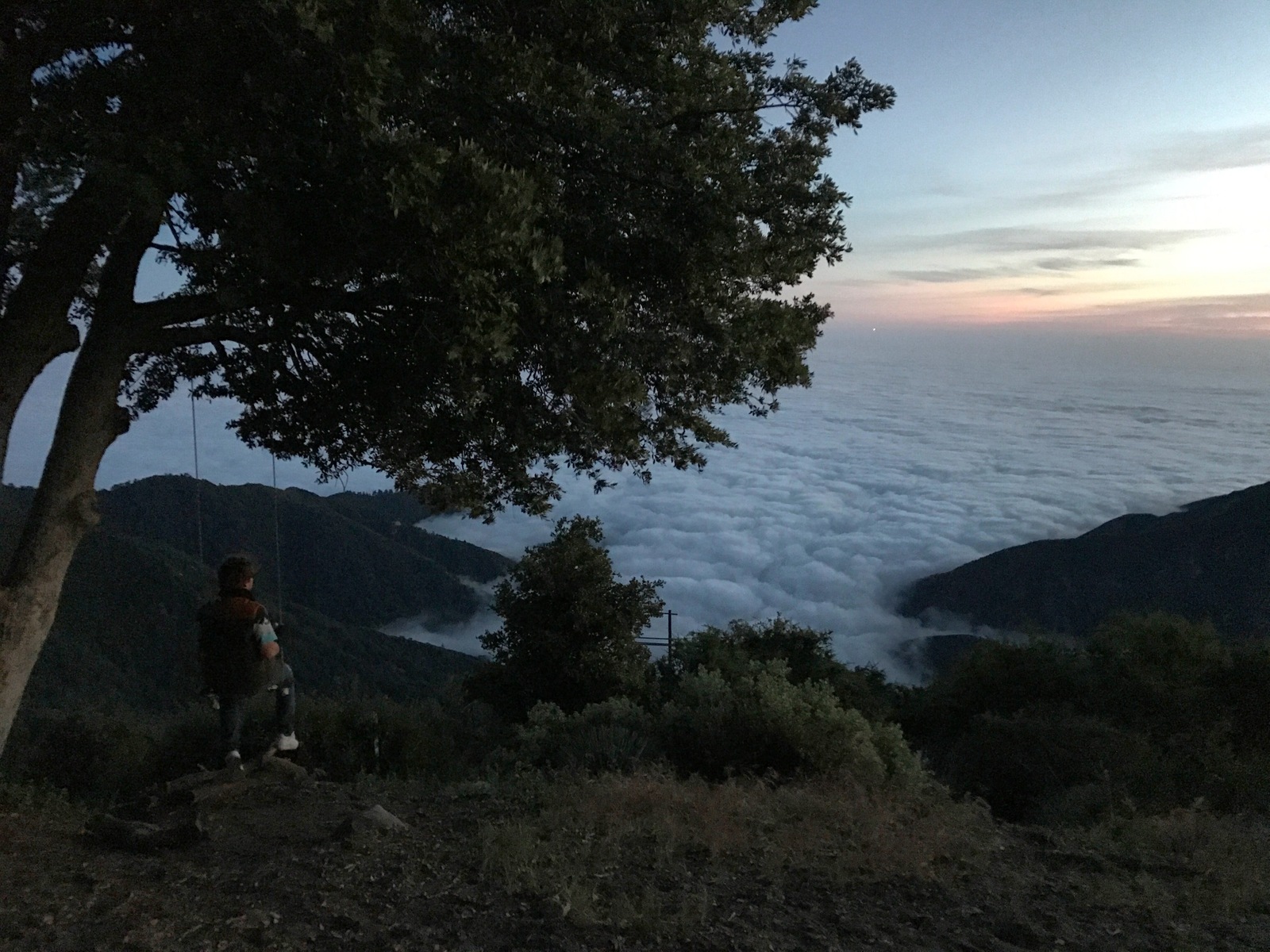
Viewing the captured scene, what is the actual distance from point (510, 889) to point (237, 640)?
312 centimetres

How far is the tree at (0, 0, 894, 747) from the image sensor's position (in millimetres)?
Answer: 5227

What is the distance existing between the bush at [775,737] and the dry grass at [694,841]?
1239 millimetres

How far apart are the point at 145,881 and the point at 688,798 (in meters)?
3.51

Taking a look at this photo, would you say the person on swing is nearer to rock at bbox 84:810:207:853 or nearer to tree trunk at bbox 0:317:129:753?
tree trunk at bbox 0:317:129:753

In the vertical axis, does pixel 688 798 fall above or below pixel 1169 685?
above

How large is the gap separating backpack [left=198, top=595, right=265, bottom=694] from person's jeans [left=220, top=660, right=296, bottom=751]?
121mm

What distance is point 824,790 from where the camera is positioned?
7.75m

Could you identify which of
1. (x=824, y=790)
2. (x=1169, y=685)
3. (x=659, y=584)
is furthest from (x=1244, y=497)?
(x=824, y=790)

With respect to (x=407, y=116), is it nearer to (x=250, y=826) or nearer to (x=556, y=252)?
(x=556, y=252)

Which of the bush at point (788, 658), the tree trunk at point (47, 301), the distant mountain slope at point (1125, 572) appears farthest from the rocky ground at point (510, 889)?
the distant mountain slope at point (1125, 572)

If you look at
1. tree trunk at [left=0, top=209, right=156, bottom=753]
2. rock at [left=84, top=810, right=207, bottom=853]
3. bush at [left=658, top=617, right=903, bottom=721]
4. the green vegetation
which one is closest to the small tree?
bush at [left=658, top=617, right=903, bottom=721]

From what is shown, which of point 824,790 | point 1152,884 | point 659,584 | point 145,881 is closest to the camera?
point 145,881

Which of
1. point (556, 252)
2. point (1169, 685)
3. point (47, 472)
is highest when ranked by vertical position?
point (556, 252)

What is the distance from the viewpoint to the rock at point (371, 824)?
590 cm
